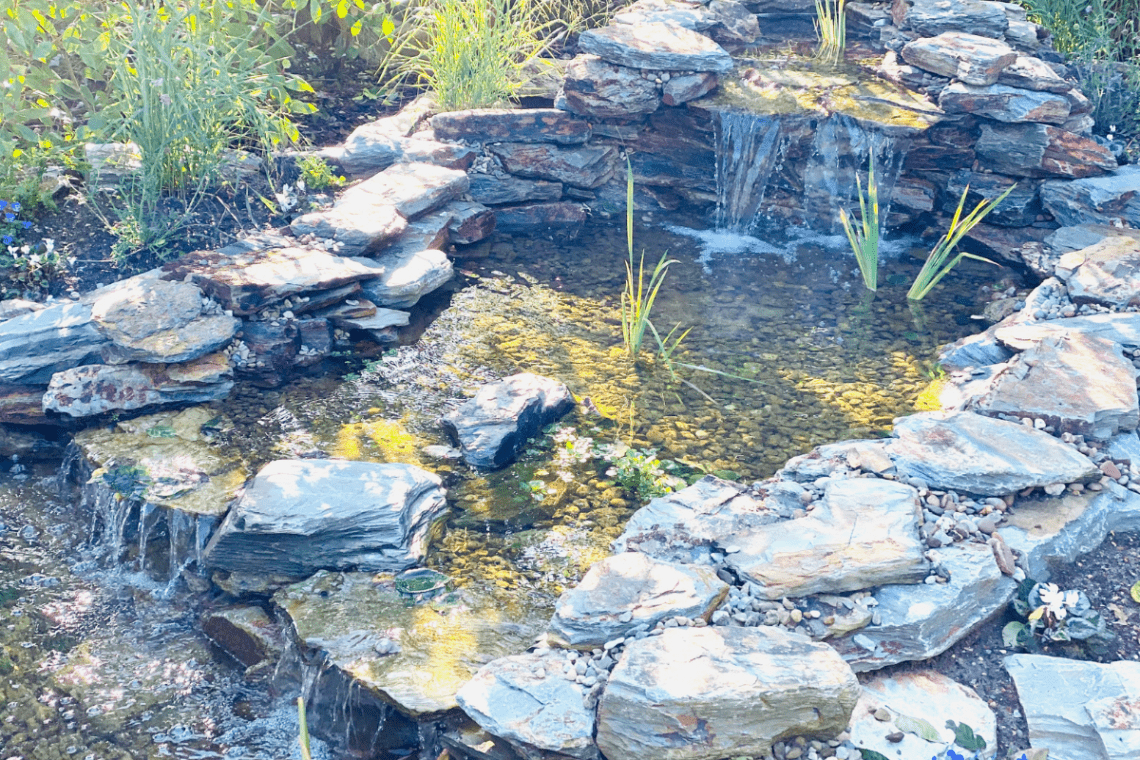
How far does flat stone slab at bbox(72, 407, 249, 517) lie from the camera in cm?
369

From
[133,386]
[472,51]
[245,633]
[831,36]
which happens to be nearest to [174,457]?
[133,386]

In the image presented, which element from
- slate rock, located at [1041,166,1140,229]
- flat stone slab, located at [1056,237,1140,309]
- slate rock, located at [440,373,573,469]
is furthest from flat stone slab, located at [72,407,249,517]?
slate rock, located at [1041,166,1140,229]

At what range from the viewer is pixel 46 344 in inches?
166

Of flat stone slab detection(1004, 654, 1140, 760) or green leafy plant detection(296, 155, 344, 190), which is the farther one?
green leafy plant detection(296, 155, 344, 190)

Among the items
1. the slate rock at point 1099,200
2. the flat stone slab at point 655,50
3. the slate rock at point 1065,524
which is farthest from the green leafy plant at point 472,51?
the slate rock at point 1065,524

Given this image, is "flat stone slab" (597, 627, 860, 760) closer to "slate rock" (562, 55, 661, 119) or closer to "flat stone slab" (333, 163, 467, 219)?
"flat stone slab" (333, 163, 467, 219)

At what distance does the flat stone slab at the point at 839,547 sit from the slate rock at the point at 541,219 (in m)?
3.29

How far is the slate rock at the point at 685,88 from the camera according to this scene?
5828 mm

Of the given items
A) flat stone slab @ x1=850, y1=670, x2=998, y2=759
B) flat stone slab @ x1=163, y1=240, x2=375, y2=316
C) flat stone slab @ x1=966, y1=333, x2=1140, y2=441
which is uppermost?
flat stone slab @ x1=163, y1=240, x2=375, y2=316

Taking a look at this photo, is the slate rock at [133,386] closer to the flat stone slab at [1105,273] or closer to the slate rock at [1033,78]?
the flat stone slab at [1105,273]

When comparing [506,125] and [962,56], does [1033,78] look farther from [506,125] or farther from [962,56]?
[506,125]

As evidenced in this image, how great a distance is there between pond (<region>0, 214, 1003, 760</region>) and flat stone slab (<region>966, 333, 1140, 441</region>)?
1.65 feet

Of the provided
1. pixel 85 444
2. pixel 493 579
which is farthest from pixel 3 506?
pixel 493 579

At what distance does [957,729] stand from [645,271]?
3405 mm
